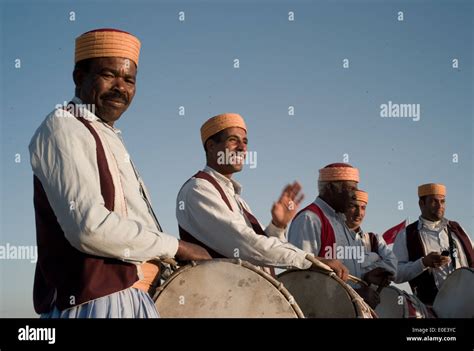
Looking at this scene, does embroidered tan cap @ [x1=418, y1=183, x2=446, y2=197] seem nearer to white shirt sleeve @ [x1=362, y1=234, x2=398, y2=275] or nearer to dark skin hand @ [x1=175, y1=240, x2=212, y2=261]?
white shirt sleeve @ [x1=362, y1=234, x2=398, y2=275]

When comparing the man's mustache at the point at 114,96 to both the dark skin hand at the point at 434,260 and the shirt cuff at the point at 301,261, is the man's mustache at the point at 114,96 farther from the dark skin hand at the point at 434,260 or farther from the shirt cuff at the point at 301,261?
the dark skin hand at the point at 434,260

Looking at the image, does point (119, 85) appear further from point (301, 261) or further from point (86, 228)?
point (301, 261)

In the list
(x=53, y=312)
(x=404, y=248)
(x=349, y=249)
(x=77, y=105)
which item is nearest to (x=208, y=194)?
(x=77, y=105)

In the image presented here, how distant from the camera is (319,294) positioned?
5.28m

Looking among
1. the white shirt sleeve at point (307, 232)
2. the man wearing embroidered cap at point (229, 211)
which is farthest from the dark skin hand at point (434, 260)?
the man wearing embroidered cap at point (229, 211)

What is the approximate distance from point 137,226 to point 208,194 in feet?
5.87

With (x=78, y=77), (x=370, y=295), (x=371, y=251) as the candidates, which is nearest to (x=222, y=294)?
(x=78, y=77)

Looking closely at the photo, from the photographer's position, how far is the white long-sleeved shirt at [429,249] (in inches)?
386

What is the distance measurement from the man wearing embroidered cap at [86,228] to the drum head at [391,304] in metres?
4.50

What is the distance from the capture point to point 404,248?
420 inches

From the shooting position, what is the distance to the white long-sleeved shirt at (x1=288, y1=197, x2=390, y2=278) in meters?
7.71

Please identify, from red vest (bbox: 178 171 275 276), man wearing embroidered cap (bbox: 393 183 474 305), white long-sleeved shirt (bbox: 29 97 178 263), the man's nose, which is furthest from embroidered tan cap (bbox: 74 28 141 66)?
man wearing embroidered cap (bbox: 393 183 474 305)

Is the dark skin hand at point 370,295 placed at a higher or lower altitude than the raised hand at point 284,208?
lower
